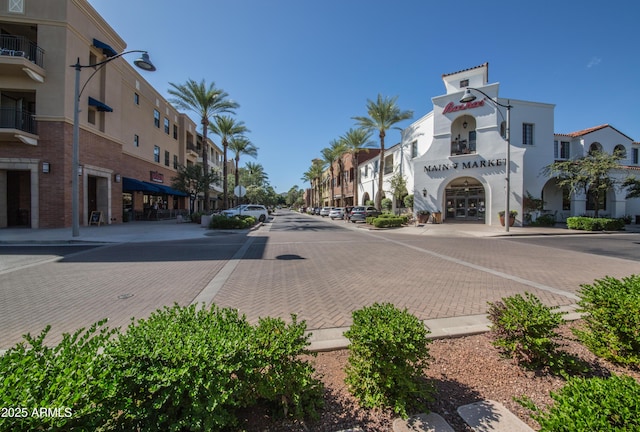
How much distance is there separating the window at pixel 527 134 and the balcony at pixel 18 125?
37.9 meters

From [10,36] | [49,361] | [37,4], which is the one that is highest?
[37,4]

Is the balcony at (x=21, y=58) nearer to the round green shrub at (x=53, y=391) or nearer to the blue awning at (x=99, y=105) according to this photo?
the blue awning at (x=99, y=105)

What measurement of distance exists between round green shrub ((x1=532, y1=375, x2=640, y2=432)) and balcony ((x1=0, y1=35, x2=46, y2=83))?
25776 mm

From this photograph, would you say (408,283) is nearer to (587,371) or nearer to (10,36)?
(587,371)

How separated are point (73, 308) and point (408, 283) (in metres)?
6.80

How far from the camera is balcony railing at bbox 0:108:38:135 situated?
54.5 ft

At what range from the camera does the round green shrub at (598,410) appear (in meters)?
1.49

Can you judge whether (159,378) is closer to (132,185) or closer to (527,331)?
(527,331)

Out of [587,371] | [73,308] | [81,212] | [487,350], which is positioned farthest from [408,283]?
[81,212]

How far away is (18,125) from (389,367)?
25.0 m

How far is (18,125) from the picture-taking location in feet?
55.2

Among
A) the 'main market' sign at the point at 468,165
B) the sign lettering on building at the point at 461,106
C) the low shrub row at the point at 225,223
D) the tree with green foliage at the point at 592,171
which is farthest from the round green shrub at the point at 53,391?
the sign lettering on building at the point at 461,106

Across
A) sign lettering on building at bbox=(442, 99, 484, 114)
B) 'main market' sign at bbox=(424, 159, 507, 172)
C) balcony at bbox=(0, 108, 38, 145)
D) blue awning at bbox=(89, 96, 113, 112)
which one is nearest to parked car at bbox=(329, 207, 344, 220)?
'main market' sign at bbox=(424, 159, 507, 172)

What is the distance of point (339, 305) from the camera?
5.14m
